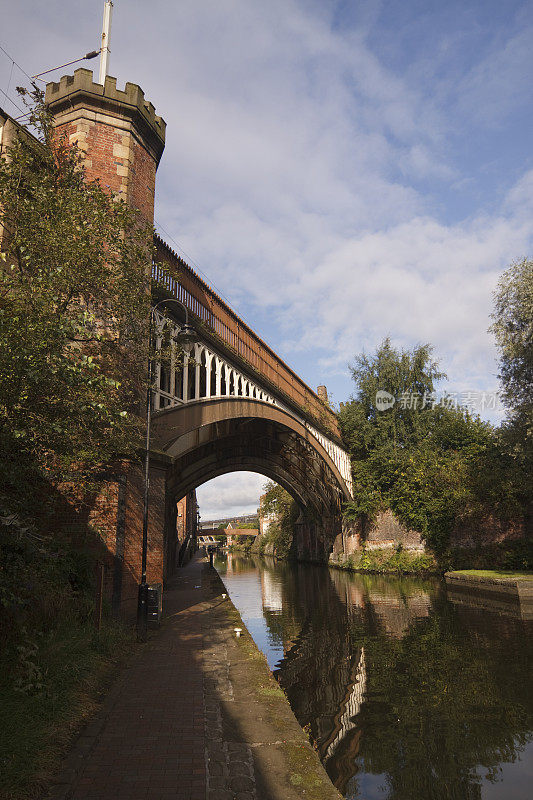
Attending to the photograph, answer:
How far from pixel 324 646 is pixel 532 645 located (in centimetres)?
404

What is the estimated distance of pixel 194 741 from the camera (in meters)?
4.45

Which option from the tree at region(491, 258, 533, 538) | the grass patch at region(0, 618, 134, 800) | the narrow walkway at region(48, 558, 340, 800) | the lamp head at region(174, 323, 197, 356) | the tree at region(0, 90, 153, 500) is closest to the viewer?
the narrow walkway at region(48, 558, 340, 800)

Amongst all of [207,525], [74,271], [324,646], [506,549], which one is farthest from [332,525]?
[207,525]

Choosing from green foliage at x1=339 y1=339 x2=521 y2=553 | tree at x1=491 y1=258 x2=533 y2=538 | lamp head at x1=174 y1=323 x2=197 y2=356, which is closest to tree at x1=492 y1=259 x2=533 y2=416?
tree at x1=491 y1=258 x2=533 y2=538

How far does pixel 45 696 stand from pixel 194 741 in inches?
68.8

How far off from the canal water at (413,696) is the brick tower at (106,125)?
11155 mm

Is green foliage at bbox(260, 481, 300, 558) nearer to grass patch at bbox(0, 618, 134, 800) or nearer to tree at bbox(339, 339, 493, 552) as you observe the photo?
tree at bbox(339, 339, 493, 552)

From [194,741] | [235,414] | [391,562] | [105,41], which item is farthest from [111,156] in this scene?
[391,562]

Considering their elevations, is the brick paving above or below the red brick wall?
below

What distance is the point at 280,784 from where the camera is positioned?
370 cm

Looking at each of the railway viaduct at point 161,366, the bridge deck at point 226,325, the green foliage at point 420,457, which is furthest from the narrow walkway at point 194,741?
the green foliage at point 420,457

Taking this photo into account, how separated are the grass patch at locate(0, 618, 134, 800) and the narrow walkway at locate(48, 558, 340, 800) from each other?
0.19m

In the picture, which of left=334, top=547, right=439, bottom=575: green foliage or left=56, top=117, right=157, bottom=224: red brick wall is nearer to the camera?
left=56, top=117, right=157, bottom=224: red brick wall

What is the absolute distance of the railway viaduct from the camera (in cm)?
1007
